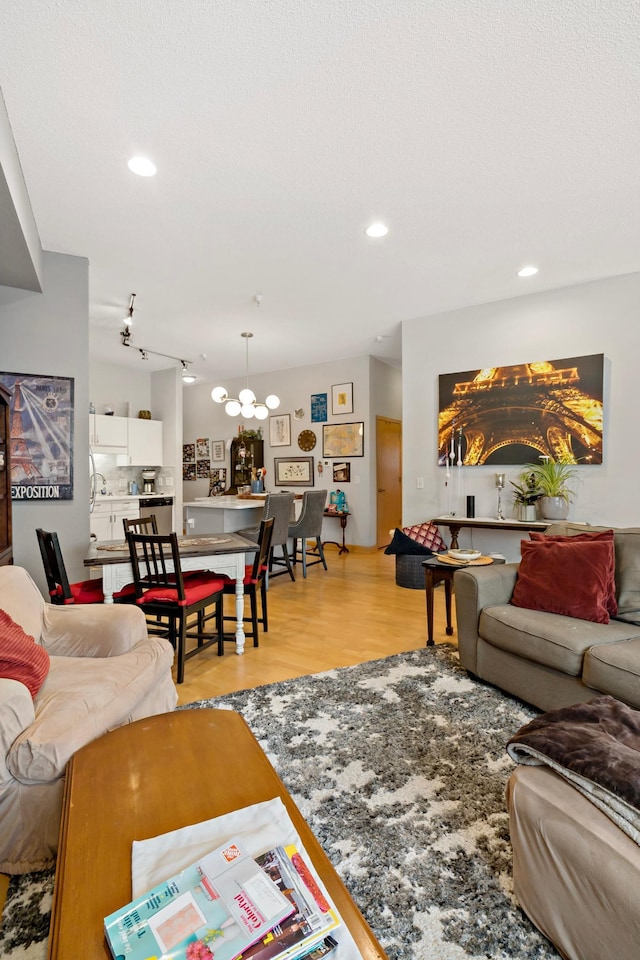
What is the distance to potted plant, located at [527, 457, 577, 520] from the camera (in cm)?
437

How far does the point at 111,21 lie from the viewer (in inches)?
71.9

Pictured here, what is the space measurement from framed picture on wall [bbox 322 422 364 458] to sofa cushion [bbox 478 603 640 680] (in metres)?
4.78

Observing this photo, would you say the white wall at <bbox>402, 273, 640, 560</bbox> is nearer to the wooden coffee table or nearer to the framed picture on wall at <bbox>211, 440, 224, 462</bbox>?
the wooden coffee table

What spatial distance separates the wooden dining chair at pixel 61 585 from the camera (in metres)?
2.71

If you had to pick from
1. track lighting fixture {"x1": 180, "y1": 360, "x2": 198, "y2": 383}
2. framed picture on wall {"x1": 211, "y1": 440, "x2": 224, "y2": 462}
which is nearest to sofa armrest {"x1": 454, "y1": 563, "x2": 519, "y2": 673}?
track lighting fixture {"x1": 180, "y1": 360, "x2": 198, "y2": 383}

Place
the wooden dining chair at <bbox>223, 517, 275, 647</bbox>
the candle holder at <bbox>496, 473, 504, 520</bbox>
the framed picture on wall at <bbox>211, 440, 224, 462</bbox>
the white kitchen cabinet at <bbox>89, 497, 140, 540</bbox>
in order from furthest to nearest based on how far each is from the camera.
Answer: the framed picture on wall at <bbox>211, 440, 224, 462</bbox>, the white kitchen cabinet at <bbox>89, 497, 140, 540</bbox>, the candle holder at <bbox>496, 473, 504, 520</bbox>, the wooden dining chair at <bbox>223, 517, 275, 647</bbox>

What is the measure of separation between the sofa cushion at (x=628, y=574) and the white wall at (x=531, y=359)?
1.92 meters

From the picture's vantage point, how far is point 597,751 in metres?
1.25

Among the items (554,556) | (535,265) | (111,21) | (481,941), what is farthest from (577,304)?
(481,941)

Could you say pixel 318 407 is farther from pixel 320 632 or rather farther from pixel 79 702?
pixel 79 702

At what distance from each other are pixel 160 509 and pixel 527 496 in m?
5.54

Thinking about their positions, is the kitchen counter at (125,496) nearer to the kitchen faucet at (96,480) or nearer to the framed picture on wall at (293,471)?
the kitchen faucet at (96,480)

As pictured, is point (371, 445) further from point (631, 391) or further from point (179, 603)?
point (179, 603)

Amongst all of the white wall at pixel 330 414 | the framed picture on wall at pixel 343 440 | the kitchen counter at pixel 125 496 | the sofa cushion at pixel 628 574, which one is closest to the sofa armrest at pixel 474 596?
the sofa cushion at pixel 628 574
